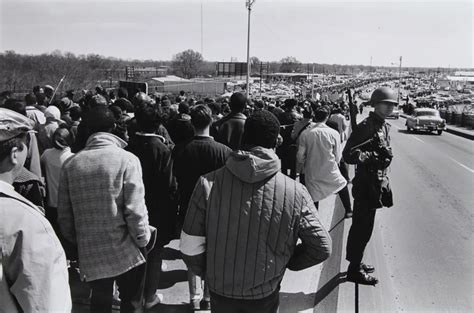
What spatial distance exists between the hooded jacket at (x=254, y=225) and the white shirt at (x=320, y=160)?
364 centimetres

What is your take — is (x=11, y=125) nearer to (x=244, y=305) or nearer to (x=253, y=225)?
(x=253, y=225)

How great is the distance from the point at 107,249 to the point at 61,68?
61959mm

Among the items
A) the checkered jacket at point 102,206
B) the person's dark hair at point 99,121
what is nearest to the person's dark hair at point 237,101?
the person's dark hair at point 99,121

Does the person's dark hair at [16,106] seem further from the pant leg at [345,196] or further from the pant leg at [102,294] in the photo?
the pant leg at [345,196]

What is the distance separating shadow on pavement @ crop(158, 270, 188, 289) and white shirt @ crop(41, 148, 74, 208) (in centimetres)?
143

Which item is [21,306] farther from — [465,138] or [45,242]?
[465,138]

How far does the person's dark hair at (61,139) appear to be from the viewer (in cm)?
442

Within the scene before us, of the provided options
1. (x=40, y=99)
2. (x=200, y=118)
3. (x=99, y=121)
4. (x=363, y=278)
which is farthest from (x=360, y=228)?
(x=40, y=99)

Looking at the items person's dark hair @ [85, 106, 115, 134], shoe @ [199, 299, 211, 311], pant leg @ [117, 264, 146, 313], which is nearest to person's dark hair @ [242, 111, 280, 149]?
person's dark hair @ [85, 106, 115, 134]

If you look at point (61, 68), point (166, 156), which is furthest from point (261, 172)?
point (61, 68)

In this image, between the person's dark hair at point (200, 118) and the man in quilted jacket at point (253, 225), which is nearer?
the man in quilted jacket at point (253, 225)

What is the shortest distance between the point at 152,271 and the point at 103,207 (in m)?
1.23

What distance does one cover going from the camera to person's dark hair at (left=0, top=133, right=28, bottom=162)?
1.82m

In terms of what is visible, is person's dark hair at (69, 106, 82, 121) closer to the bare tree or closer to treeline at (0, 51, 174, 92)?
treeline at (0, 51, 174, 92)
